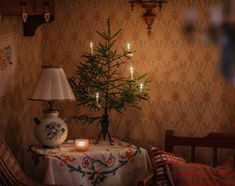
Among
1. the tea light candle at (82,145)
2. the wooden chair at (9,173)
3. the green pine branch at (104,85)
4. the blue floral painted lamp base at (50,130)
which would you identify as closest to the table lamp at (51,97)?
the blue floral painted lamp base at (50,130)

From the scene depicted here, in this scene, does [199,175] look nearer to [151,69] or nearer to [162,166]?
[162,166]

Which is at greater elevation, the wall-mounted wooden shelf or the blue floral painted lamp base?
the wall-mounted wooden shelf

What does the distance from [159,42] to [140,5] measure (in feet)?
1.09

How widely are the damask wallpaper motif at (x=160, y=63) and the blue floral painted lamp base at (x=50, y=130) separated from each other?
0.71 metres

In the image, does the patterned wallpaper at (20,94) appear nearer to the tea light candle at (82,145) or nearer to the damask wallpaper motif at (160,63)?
the damask wallpaper motif at (160,63)

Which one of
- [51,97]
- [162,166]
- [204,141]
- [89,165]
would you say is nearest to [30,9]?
[51,97]

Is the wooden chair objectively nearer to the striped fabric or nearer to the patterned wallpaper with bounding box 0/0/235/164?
the patterned wallpaper with bounding box 0/0/235/164

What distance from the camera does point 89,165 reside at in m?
3.57

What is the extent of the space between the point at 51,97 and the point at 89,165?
545 mm

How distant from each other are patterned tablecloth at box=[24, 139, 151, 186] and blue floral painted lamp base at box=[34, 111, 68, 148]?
0.06 meters

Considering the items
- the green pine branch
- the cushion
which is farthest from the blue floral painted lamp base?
the cushion

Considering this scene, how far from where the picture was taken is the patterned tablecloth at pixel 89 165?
3475 millimetres

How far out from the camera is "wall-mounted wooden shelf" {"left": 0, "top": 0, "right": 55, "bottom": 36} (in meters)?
3.47

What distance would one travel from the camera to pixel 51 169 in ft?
11.3
